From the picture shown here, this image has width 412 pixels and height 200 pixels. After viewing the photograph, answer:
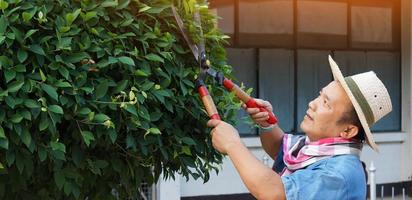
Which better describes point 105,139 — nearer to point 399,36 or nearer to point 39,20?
point 39,20

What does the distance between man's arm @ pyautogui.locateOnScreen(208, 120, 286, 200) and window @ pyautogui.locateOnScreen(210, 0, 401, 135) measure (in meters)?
4.90

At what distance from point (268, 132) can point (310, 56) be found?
17.0 feet

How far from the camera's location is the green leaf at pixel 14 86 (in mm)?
1787

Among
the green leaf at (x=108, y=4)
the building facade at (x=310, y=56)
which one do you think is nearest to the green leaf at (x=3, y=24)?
the green leaf at (x=108, y=4)

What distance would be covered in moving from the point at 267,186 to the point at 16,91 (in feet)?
2.76

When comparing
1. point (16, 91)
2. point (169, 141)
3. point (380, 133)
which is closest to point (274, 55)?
point (380, 133)

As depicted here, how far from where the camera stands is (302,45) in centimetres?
752

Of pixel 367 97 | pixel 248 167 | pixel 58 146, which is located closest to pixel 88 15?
pixel 58 146

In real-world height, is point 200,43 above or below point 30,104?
above

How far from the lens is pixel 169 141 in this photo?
7.20 feet

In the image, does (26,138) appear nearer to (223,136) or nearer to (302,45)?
(223,136)

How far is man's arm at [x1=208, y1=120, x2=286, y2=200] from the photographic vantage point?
1.93m

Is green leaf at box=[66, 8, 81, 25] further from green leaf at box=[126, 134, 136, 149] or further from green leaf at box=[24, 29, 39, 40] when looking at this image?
green leaf at box=[126, 134, 136, 149]

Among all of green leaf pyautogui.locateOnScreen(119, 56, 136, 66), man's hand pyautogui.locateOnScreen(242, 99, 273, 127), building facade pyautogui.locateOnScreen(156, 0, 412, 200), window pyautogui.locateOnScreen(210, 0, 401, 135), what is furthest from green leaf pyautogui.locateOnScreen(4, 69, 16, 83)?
window pyautogui.locateOnScreen(210, 0, 401, 135)
